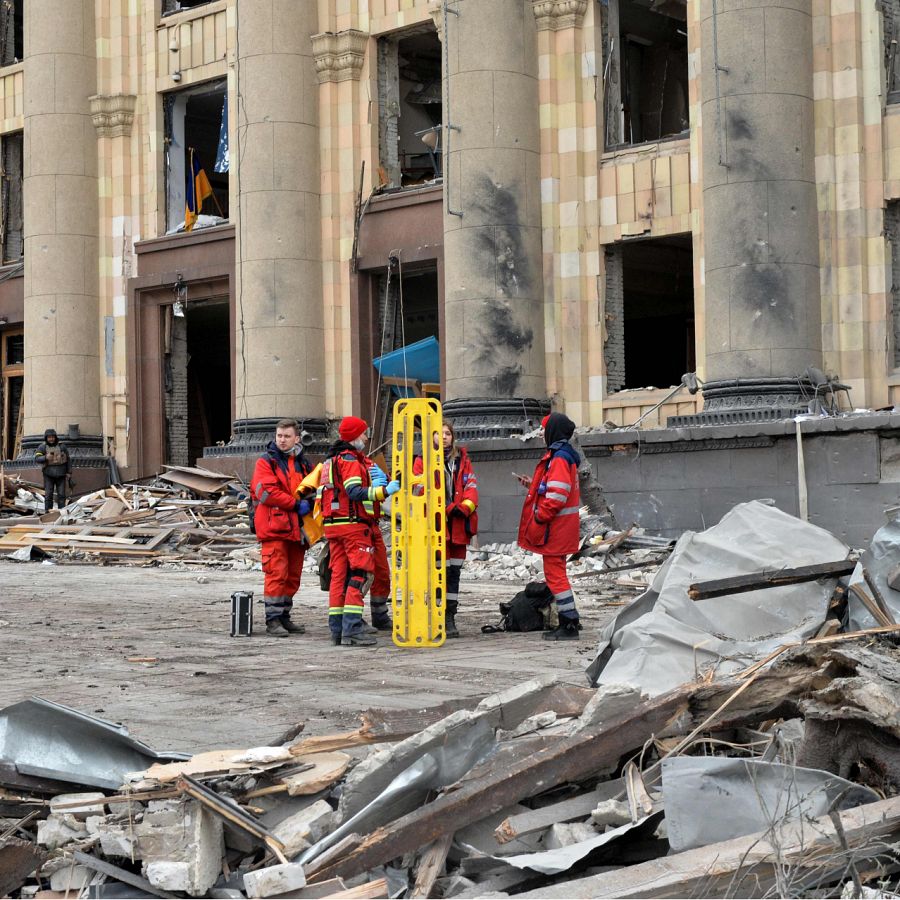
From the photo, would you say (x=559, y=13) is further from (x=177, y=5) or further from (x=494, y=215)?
(x=177, y=5)

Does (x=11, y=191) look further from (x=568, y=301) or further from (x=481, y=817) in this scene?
(x=481, y=817)

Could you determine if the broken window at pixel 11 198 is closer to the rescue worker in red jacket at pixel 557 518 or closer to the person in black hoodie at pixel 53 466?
the person in black hoodie at pixel 53 466

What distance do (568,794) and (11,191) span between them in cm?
2853

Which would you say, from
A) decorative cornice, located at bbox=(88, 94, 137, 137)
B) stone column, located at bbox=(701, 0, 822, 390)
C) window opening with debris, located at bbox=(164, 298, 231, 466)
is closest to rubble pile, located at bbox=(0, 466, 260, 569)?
window opening with debris, located at bbox=(164, 298, 231, 466)

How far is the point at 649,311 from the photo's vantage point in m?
28.8

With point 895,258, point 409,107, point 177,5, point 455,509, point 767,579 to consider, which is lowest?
point 767,579

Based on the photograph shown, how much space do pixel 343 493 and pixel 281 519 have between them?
0.87 metres

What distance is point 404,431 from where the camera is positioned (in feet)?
38.7

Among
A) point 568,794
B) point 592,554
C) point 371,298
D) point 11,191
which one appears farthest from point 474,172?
point 568,794

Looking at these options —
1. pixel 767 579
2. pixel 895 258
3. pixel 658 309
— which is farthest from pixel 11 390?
pixel 767 579

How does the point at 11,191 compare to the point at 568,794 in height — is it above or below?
above

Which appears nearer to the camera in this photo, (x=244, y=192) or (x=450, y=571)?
(x=450, y=571)

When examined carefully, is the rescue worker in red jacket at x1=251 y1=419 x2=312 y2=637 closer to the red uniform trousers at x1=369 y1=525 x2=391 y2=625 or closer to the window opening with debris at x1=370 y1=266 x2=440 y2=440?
the red uniform trousers at x1=369 y1=525 x2=391 y2=625

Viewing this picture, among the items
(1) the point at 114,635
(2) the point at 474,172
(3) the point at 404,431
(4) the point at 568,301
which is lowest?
(1) the point at 114,635
